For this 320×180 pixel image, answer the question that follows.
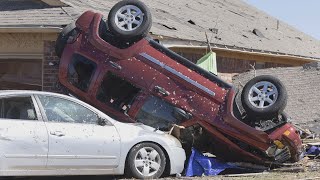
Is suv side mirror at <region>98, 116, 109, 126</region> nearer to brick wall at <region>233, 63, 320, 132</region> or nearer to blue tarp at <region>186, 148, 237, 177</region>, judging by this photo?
blue tarp at <region>186, 148, 237, 177</region>

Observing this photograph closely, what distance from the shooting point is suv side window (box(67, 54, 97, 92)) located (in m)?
10.8

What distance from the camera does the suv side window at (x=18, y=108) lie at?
9227 mm

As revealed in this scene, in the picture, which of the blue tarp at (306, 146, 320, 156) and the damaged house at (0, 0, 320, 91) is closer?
the blue tarp at (306, 146, 320, 156)

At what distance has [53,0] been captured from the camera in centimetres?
1398

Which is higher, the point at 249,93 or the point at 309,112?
the point at 249,93

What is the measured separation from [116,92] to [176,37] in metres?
4.00

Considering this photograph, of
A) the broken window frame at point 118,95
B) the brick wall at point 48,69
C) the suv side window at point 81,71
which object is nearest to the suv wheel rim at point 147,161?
the broken window frame at point 118,95

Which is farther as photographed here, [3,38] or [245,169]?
[3,38]

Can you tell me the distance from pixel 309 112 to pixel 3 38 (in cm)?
770

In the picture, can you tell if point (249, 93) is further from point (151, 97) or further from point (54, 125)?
point (54, 125)

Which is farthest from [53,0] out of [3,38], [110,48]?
[110,48]

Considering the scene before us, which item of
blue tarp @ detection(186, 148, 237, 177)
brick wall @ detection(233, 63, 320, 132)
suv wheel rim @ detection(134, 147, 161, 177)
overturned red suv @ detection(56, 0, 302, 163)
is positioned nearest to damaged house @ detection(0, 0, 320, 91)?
brick wall @ detection(233, 63, 320, 132)

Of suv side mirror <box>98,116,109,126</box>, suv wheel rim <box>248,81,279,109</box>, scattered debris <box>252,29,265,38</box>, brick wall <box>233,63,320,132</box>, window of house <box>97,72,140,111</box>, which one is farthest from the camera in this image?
scattered debris <box>252,29,265,38</box>

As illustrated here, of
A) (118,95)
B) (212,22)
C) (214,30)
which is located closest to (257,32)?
(212,22)
